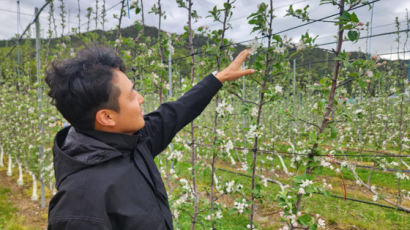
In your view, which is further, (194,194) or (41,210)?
(41,210)

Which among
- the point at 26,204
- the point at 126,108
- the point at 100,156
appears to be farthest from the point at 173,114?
the point at 26,204

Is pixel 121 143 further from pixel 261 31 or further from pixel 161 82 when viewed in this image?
pixel 161 82

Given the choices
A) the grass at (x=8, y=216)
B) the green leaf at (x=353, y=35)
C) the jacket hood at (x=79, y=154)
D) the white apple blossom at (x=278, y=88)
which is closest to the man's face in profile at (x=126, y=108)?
the jacket hood at (x=79, y=154)

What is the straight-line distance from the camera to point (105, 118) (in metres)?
1.21

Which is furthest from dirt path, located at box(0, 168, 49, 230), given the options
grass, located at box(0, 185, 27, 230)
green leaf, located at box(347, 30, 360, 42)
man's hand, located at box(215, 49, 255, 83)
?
green leaf, located at box(347, 30, 360, 42)

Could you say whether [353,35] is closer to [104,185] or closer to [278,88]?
[278,88]

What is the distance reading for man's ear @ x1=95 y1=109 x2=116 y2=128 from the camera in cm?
118

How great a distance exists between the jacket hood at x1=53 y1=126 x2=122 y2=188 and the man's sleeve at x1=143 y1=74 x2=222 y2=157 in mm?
538

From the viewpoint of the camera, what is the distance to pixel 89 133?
1203mm

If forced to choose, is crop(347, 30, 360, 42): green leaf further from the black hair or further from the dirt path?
the dirt path

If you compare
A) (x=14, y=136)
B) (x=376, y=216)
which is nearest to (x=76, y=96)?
(x=376, y=216)

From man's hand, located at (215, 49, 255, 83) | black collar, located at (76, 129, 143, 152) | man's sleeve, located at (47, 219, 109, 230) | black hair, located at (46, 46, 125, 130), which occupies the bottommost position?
man's sleeve, located at (47, 219, 109, 230)

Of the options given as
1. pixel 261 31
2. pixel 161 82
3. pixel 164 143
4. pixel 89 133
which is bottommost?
pixel 164 143

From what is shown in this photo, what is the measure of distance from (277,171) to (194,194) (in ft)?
21.4
